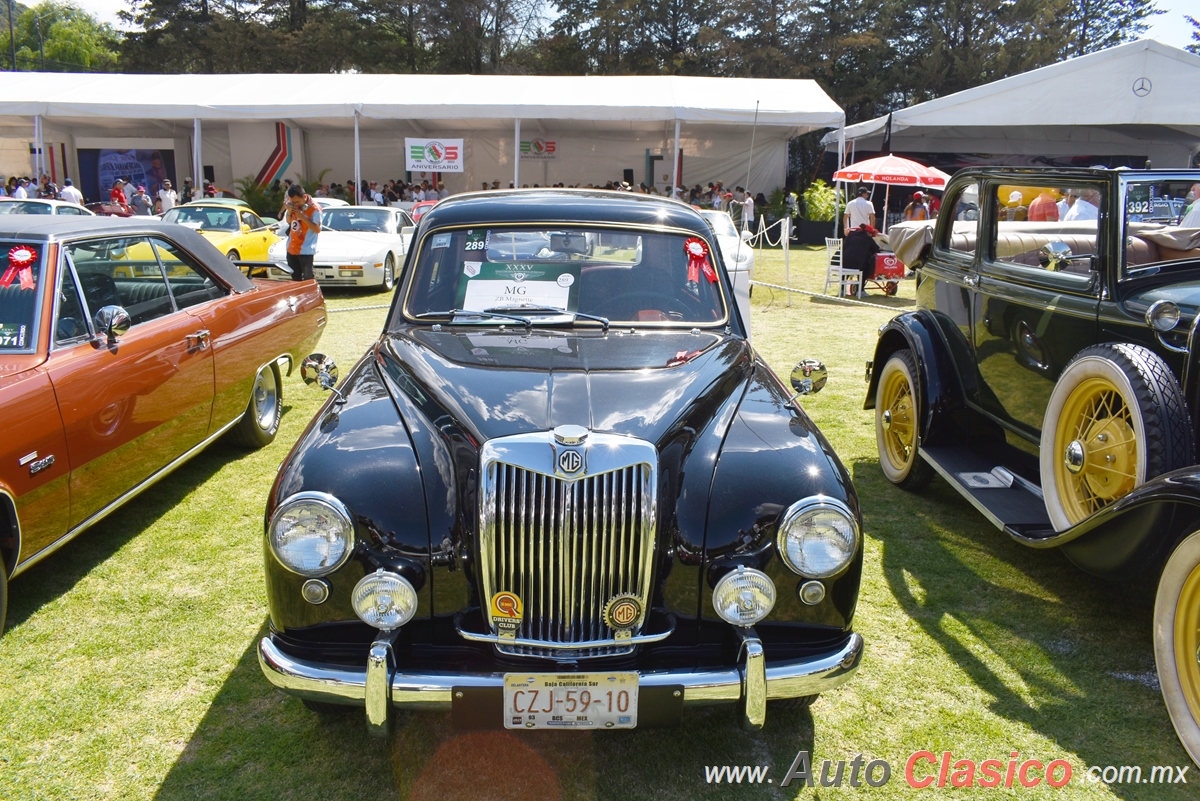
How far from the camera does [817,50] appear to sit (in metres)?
40.5

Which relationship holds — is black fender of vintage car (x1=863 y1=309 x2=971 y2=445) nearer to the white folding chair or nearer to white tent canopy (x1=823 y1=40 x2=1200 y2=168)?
the white folding chair

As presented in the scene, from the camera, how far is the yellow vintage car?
14.0 m

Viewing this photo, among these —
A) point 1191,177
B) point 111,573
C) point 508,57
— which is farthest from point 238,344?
point 508,57

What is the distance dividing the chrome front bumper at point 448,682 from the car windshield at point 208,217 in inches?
532

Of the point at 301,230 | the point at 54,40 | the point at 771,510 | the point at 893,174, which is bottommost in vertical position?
the point at 771,510

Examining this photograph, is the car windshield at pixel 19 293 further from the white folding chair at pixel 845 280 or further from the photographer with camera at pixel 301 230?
the white folding chair at pixel 845 280

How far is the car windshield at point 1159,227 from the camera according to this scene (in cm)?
379

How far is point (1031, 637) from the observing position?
364cm

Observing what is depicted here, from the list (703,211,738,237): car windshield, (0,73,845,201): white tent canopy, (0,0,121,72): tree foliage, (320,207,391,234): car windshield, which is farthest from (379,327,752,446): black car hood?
(0,0,121,72): tree foliage

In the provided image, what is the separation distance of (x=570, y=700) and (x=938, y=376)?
3.39m

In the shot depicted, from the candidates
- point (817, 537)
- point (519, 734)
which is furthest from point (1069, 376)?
point (519, 734)

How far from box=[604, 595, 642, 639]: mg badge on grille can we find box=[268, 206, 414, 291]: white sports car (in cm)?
1103

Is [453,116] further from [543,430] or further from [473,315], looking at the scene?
[543,430]

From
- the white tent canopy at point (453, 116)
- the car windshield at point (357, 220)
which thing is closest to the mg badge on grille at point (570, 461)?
the car windshield at point (357, 220)
